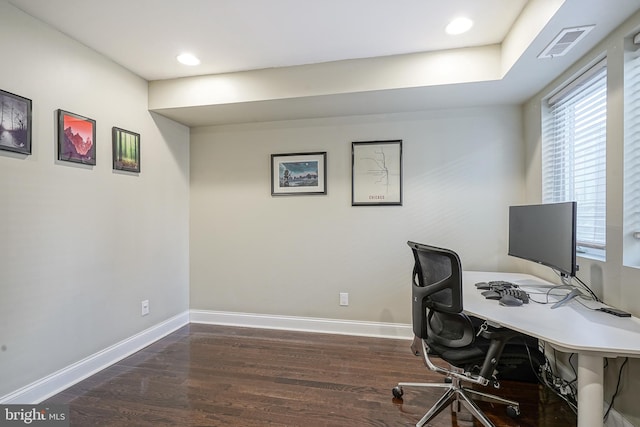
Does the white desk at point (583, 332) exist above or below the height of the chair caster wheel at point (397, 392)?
above

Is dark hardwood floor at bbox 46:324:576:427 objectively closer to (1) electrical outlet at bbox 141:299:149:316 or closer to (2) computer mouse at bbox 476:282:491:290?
(1) electrical outlet at bbox 141:299:149:316

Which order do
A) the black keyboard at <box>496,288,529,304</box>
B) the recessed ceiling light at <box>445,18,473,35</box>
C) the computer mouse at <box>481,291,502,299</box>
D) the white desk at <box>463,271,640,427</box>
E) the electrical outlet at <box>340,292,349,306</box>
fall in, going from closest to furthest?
1. the white desk at <box>463,271,640,427</box>
2. the black keyboard at <box>496,288,529,304</box>
3. the computer mouse at <box>481,291,502,299</box>
4. the recessed ceiling light at <box>445,18,473,35</box>
5. the electrical outlet at <box>340,292,349,306</box>

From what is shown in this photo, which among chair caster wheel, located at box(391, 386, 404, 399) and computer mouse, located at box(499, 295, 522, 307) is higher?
computer mouse, located at box(499, 295, 522, 307)

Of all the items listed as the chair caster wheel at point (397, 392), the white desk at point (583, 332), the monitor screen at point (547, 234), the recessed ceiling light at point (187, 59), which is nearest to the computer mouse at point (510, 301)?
the white desk at point (583, 332)

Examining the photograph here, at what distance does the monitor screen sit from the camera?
65.7 inches

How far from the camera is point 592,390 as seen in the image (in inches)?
48.9

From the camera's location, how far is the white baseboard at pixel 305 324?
2.97m

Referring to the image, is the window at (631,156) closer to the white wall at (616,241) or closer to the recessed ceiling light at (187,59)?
the white wall at (616,241)

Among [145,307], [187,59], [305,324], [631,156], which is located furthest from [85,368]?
[631,156]

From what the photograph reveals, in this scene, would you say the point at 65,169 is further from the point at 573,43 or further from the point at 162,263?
the point at 573,43

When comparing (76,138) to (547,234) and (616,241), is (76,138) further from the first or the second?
(616,241)

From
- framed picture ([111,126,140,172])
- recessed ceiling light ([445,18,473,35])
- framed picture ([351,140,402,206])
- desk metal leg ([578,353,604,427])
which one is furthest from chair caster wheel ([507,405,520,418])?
framed picture ([111,126,140,172])

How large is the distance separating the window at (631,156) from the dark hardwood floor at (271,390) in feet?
3.55

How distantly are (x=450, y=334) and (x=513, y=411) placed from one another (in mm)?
617
